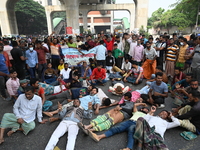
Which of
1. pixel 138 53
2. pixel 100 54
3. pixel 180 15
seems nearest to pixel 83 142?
pixel 100 54

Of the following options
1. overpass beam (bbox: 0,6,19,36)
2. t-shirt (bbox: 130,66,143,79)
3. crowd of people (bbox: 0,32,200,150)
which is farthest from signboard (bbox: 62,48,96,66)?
overpass beam (bbox: 0,6,19,36)

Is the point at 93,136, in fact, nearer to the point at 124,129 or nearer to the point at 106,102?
the point at 124,129

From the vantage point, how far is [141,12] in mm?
18781

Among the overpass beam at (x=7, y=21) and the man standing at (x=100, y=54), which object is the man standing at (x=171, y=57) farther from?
the overpass beam at (x=7, y=21)

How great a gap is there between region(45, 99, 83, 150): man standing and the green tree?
46.9 meters

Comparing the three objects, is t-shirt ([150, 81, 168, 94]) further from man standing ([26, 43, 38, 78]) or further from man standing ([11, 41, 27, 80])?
man standing ([11, 41, 27, 80])

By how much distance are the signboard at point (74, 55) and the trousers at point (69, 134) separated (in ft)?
14.1

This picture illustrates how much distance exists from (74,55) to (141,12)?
15.2m

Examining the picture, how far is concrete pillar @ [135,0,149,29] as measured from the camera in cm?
1849

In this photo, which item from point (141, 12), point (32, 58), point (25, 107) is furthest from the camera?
point (141, 12)

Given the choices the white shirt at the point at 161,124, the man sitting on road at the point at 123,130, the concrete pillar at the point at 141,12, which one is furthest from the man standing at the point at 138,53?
the concrete pillar at the point at 141,12

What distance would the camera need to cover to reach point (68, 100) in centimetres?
450

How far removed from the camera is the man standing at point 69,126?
284 centimetres

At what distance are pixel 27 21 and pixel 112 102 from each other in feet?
161
